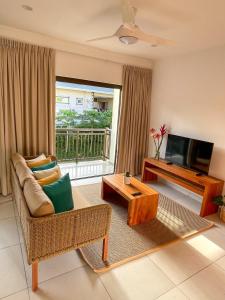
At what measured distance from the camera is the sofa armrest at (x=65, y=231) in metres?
1.62

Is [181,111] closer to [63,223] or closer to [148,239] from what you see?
[148,239]

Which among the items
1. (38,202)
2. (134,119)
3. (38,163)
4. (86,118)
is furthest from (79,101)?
(38,202)

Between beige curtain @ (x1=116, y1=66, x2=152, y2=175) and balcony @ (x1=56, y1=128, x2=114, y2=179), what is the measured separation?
2.34 feet

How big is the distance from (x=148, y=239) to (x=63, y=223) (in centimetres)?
125

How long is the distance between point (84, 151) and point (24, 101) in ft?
7.83

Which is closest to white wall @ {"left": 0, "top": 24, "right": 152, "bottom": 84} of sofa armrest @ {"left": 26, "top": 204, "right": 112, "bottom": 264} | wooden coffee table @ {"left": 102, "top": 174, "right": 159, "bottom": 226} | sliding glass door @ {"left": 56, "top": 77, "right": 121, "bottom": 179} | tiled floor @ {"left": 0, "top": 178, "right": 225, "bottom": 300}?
sliding glass door @ {"left": 56, "top": 77, "right": 121, "bottom": 179}

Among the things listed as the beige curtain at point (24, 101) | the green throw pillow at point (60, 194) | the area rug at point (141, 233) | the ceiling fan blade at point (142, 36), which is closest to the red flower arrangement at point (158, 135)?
the area rug at point (141, 233)

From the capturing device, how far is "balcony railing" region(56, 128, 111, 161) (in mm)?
5054

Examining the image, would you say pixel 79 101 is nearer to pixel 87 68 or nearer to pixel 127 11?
pixel 87 68

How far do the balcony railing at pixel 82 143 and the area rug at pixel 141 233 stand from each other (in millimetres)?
2030

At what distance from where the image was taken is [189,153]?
3537mm

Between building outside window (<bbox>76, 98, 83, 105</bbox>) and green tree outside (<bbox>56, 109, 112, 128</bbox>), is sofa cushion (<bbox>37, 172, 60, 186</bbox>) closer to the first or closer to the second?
green tree outside (<bbox>56, 109, 112, 128</bbox>)

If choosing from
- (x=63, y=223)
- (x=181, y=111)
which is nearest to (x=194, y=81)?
(x=181, y=111)

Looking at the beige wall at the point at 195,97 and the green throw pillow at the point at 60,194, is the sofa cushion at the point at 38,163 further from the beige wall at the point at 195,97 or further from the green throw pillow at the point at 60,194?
the beige wall at the point at 195,97
